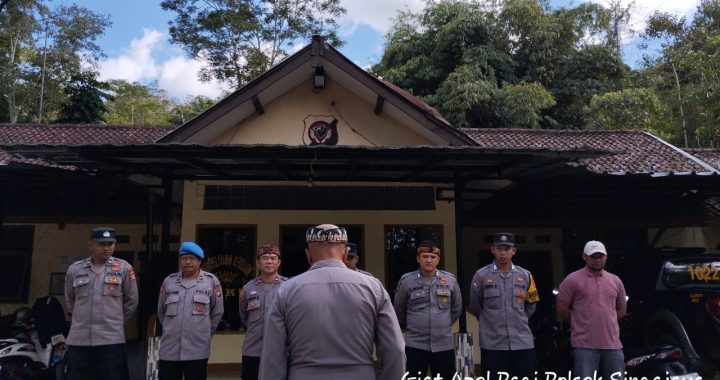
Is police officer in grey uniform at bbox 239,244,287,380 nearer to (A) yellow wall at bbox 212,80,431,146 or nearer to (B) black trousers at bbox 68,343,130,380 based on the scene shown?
(B) black trousers at bbox 68,343,130,380

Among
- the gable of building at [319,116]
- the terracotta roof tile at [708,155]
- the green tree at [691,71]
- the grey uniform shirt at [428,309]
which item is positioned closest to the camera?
the grey uniform shirt at [428,309]

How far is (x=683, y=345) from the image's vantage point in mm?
5523

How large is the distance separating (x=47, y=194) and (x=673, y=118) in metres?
18.7

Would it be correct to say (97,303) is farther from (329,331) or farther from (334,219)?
(334,219)

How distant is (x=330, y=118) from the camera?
8688mm

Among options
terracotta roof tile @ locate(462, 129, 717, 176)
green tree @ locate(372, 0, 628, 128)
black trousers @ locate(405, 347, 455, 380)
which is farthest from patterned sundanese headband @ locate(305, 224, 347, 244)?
green tree @ locate(372, 0, 628, 128)

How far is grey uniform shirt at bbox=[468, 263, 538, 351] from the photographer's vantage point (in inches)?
201

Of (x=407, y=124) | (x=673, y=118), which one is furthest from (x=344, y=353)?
(x=673, y=118)

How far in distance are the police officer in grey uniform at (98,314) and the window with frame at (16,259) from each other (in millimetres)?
6403

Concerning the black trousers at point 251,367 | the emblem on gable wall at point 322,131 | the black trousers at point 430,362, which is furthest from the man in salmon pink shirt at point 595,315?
the emblem on gable wall at point 322,131

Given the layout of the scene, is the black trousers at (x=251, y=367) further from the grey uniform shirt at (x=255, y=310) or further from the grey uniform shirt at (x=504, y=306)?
the grey uniform shirt at (x=504, y=306)

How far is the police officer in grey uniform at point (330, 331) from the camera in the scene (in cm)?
261

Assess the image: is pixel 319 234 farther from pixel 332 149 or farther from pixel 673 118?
pixel 673 118

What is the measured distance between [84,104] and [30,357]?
13.8 meters
